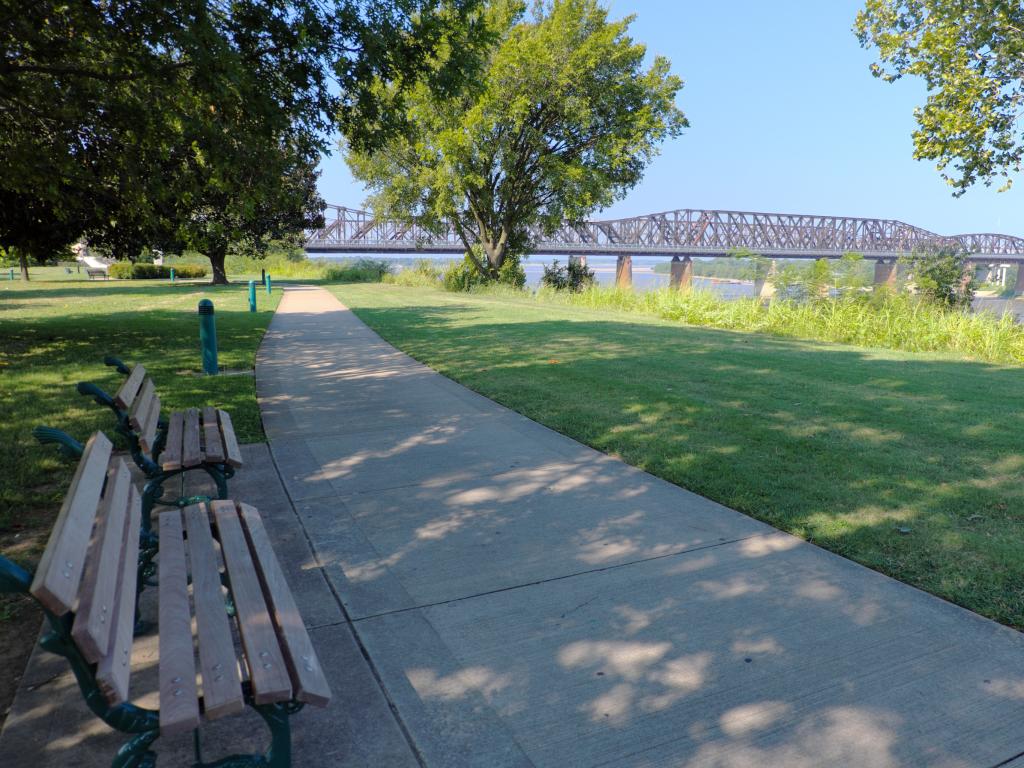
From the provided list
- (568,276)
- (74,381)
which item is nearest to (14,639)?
(74,381)

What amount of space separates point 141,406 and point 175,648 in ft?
8.13

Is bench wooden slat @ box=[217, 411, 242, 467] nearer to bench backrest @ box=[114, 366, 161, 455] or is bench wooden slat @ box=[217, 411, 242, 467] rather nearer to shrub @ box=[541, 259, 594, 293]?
bench backrest @ box=[114, 366, 161, 455]

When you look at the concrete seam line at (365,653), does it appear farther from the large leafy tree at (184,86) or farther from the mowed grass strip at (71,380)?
the large leafy tree at (184,86)

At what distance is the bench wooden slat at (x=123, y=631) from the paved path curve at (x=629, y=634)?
37.0 inches

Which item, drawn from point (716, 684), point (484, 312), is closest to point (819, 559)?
point (716, 684)

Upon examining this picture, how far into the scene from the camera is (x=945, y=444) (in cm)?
608

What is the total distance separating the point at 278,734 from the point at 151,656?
4.46 feet

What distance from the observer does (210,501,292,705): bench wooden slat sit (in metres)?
1.84

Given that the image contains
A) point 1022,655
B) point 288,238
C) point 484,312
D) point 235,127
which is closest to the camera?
point 1022,655

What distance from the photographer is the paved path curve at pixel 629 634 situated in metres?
2.43

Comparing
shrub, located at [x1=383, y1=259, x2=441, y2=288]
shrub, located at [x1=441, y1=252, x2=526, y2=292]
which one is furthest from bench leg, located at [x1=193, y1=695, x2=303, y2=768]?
Result: shrub, located at [x1=383, y1=259, x2=441, y2=288]

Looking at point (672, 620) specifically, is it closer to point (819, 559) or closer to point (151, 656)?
point (819, 559)

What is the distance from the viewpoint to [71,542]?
6.35 ft

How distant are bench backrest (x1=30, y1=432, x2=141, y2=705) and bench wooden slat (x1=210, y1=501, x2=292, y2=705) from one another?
12.0 inches
